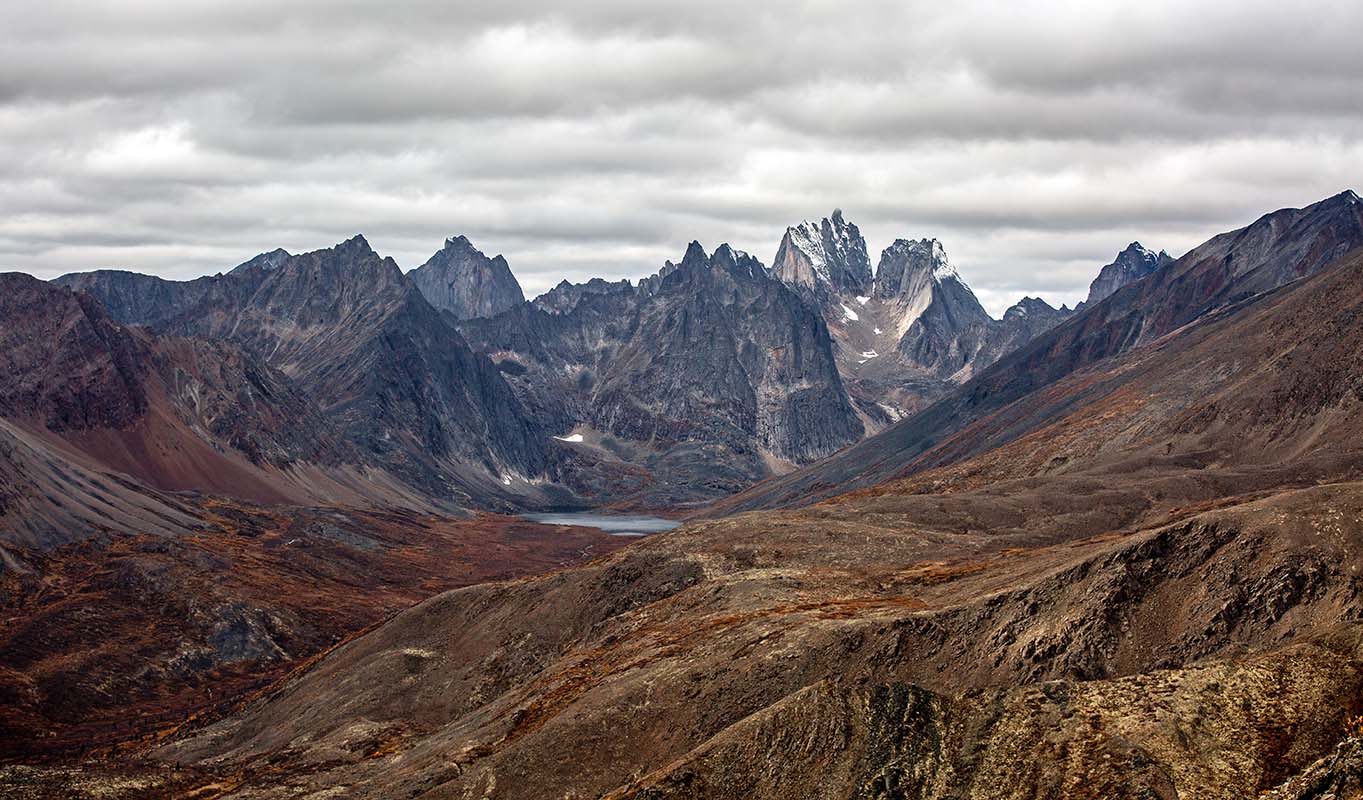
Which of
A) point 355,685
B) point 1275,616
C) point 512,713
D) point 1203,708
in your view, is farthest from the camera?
point 355,685

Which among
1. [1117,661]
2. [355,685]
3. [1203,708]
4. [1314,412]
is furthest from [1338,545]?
[1314,412]

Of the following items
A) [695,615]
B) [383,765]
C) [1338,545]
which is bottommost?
[383,765]

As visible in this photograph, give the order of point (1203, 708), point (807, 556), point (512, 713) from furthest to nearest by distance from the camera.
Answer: point (807, 556)
point (512, 713)
point (1203, 708)

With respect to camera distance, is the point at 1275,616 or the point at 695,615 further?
the point at 695,615

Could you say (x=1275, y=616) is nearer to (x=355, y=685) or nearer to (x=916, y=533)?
(x=916, y=533)

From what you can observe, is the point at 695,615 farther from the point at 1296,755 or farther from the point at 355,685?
the point at 1296,755

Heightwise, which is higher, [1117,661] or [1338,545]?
[1338,545]

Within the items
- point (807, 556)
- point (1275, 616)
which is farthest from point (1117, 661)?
point (807, 556)

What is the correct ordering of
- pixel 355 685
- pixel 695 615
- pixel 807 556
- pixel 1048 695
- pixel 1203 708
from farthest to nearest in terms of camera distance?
1. pixel 807 556
2. pixel 355 685
3. pixel 695 615
4. pixel 1048 695
5. pixel 1203 708

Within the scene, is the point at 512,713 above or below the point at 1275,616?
below
